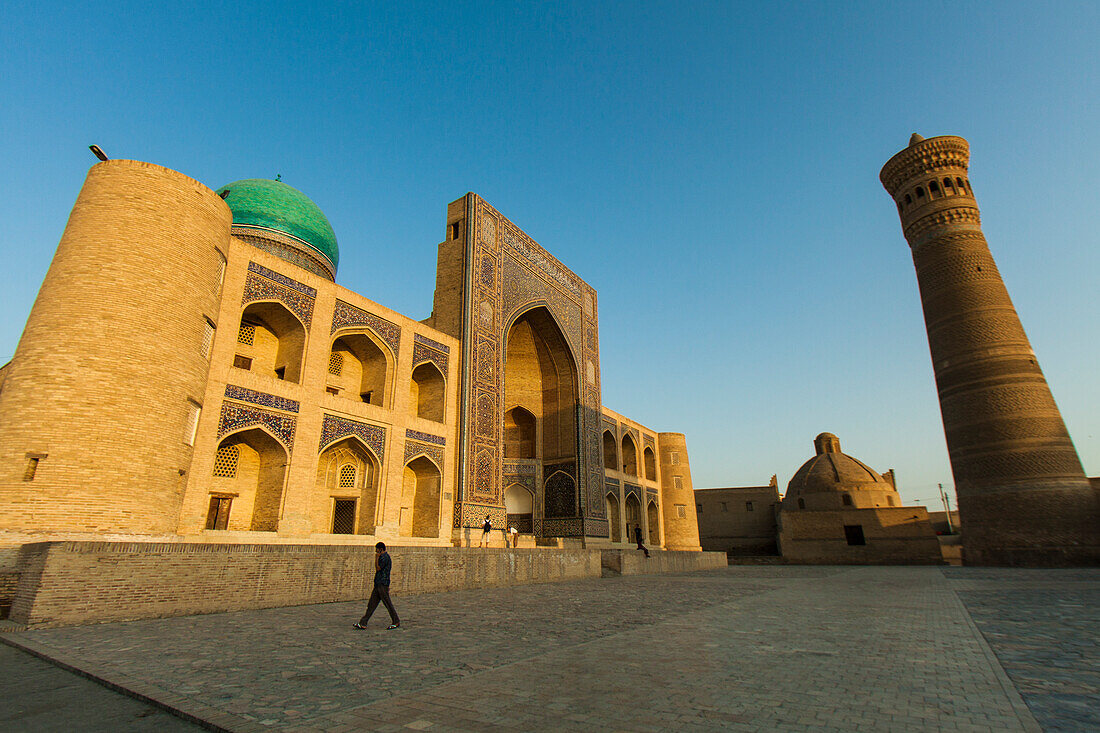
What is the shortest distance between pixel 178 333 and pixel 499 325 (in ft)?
30.9

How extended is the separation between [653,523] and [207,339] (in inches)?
842

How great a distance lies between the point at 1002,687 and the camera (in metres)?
3.01

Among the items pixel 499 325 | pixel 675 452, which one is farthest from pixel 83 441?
pixel 675 452

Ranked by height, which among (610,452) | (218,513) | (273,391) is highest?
(610,452)

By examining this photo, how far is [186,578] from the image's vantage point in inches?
240

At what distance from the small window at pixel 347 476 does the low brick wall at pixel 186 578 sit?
4.84m

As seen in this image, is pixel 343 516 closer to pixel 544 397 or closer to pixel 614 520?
pixel 544 397

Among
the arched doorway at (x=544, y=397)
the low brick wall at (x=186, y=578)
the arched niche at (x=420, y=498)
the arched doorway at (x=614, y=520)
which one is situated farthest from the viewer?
the arched doorway at (x=614, y=520)

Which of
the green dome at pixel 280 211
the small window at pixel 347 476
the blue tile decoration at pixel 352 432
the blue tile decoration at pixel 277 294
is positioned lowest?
the small window at pixel 347 476

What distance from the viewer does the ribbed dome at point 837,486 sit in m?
29.9

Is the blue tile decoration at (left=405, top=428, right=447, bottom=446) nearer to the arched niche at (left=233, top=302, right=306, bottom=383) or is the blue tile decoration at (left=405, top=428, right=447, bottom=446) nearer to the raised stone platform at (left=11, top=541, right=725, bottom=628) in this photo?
the arched niche at (left=233, top=302, right=306, bottom=383)

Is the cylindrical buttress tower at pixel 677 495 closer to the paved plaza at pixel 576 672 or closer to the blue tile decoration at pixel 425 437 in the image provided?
the blue tile decoration at pixel 425 437

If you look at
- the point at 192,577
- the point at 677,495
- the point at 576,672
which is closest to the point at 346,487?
the point at 192,577

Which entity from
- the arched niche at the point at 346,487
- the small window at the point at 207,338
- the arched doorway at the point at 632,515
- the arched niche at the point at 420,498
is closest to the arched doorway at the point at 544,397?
the arched doorway at the point at 632,515
